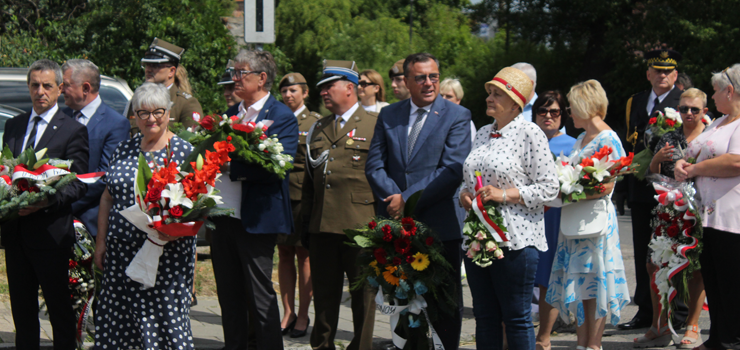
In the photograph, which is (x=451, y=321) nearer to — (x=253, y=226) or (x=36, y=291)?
(x=253, y=226)

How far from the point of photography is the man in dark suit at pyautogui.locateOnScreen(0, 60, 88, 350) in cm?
488

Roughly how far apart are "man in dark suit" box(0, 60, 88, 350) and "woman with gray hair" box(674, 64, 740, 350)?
4201mm

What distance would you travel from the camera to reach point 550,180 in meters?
4.39

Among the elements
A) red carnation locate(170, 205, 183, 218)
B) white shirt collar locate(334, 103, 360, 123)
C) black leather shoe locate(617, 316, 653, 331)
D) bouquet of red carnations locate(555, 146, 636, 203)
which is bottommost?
black leather shoe locate(617, 316, 653, 331)

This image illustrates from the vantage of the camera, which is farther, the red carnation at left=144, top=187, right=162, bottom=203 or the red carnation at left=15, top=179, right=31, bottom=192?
the red carnation at left=15, top=179, right=31, bottom=192

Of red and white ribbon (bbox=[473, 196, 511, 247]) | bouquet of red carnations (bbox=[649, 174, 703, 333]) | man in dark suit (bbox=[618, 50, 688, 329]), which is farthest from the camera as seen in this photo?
man in dark suit (bbox=[618, 50, 688, 329])

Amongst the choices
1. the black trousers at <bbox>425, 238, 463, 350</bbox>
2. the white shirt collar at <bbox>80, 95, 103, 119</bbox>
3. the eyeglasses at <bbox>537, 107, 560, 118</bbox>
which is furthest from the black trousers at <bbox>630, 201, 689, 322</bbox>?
the white shirt collar at <bbox>80, 95, 103, 119</bbox>

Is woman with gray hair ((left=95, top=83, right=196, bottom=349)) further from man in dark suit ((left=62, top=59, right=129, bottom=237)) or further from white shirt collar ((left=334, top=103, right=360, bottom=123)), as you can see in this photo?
white shirt collar ((left=334, top=103, right=360, bottom=123))

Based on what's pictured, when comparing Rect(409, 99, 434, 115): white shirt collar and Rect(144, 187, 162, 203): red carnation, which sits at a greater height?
Rect(409, 99, 434, 115): white shirt collar

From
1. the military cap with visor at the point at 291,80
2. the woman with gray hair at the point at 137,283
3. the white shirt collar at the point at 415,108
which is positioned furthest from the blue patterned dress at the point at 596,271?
the military cap with visor at the point at 291,80

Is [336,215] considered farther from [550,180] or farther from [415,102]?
[550,180]

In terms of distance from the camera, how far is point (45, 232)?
4.88 metres

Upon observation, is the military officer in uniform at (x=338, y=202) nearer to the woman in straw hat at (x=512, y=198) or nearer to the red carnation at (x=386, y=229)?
the red carnation at (x=386, y=229)

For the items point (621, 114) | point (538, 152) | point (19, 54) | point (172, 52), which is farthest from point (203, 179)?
point (621, 114)
